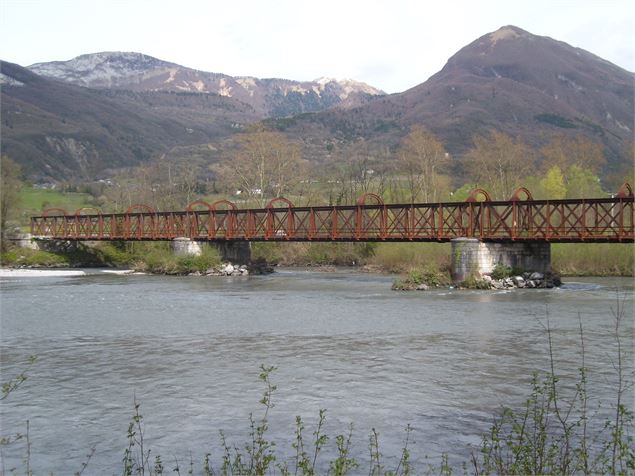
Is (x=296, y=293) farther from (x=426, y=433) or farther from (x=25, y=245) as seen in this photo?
(x=25, y=245)

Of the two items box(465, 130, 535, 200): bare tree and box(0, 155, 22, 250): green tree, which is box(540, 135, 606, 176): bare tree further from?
box(0, 155, 22, 250): green tree

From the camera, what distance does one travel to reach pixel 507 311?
105ft

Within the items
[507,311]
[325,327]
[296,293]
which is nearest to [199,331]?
[325,327]

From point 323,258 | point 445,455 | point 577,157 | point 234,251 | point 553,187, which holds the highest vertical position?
point 577,157

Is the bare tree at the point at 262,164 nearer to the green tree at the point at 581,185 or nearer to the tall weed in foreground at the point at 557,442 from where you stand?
the green tree at the point at 581,185

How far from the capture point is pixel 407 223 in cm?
5206

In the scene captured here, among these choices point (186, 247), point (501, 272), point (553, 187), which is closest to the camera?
point (501, 272)

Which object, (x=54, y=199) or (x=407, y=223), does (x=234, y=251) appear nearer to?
(x=407, y=223)

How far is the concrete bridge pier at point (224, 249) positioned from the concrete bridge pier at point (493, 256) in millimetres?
23180

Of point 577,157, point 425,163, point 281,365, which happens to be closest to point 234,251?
point 425,163

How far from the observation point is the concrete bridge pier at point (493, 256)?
4544 centimetres

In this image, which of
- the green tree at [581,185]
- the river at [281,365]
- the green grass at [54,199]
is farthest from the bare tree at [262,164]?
the green grass at [54,199]

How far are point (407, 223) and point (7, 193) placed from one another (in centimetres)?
3986

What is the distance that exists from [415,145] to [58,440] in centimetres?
6467
